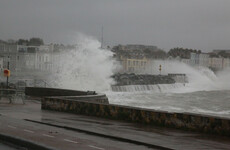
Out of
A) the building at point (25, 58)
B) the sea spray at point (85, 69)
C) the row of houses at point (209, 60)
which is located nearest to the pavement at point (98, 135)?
the sea spray at point (85, 69)

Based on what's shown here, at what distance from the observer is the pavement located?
10516 millimetres

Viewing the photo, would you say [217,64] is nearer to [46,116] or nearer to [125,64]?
[125,64]

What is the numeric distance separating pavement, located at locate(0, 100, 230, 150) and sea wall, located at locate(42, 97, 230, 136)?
0.34 metres

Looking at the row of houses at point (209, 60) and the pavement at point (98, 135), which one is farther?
the row of houses at point (209, 60)

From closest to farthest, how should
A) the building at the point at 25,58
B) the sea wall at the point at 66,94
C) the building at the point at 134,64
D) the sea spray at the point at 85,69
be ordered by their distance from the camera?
1. the sea wall at the point at 66,94
2. the sea spray at the point at 85,69
3. the building at the point at 25,58
4. the building at the point at 134,64

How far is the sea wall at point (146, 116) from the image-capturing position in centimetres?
1293

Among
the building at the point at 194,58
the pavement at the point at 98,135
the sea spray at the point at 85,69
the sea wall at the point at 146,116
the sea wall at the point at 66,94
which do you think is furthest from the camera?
the building at the point at 194,58

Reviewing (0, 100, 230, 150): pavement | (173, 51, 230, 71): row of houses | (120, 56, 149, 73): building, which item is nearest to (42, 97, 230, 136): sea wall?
(0, 100, 230, 150): pavement

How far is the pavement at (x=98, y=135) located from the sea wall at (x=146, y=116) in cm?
34

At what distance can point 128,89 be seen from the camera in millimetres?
58125

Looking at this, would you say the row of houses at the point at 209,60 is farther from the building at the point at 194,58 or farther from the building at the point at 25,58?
the building at the point at 25,58

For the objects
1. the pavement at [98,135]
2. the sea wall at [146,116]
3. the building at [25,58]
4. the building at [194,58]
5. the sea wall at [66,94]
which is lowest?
the pavement at [98,135]

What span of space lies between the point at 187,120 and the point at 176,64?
113304 mm

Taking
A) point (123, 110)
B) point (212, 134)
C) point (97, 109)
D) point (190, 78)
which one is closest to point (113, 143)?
point (212, 134)
